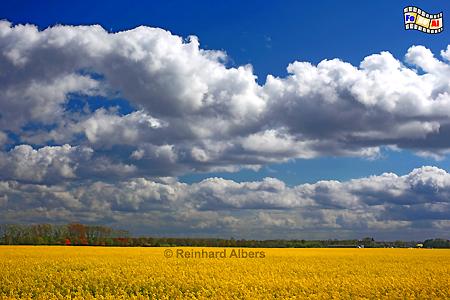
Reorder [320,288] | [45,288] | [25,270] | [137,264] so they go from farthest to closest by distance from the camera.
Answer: [137,264]
[25,270]
[45,288]
[320,288]

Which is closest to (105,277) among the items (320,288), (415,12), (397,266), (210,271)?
(210,271)

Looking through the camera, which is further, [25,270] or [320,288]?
[25,270]

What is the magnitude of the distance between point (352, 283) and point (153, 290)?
38.0ft

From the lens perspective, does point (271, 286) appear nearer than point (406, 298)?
No

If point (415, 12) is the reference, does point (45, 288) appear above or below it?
below

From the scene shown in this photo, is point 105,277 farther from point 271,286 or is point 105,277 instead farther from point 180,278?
point 271,286

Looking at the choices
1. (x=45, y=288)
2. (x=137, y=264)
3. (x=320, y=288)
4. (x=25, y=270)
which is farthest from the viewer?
(x=137, y=264)

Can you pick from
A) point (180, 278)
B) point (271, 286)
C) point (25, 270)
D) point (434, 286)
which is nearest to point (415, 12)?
point (434, 286)

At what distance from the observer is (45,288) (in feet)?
103

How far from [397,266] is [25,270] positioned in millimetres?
30819

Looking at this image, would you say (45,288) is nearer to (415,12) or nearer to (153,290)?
(153,290)

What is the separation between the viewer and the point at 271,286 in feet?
94.4

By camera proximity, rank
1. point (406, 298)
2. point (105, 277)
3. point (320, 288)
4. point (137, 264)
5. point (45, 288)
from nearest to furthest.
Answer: point (406, 298), point (320, 288), point (45, 288), point (105, 277), point (137, 264)

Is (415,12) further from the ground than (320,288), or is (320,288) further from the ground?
(415,12)
